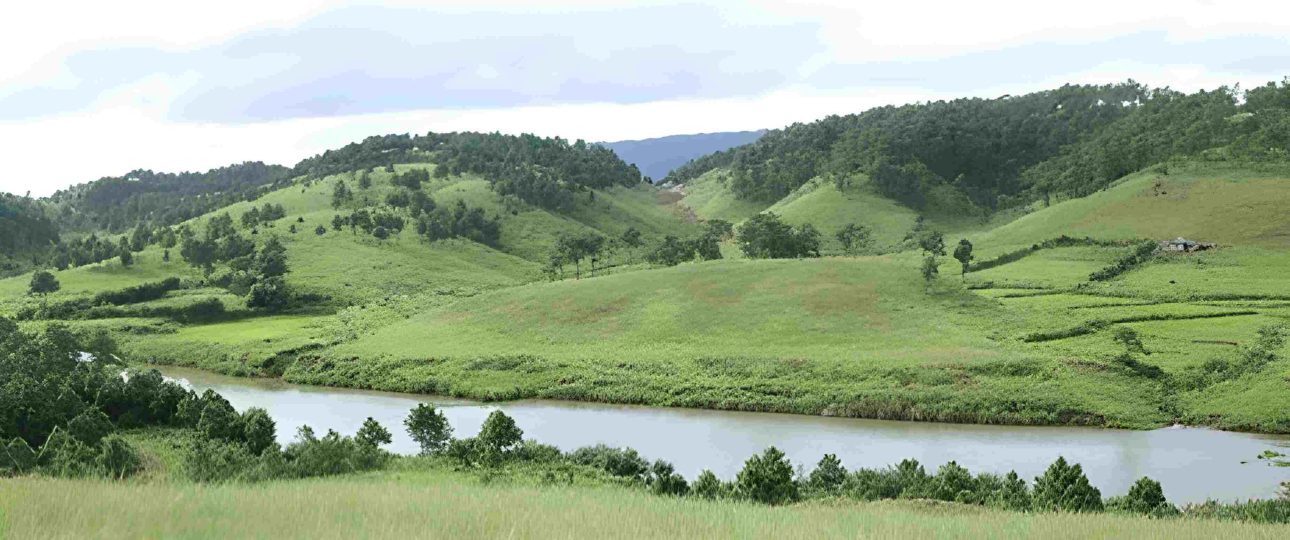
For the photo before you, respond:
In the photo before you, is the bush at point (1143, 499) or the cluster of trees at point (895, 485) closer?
the bush at point (1143, 499)

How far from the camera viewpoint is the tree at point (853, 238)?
459 ft

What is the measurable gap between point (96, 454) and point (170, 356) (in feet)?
177

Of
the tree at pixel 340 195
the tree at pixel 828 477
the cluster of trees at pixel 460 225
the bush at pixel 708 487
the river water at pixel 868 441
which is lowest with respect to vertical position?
the river water at pixel 868 441

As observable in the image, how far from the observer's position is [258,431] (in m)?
46.4

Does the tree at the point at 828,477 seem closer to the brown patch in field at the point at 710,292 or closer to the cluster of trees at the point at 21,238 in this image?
the brown patch in field at the point at 710,292

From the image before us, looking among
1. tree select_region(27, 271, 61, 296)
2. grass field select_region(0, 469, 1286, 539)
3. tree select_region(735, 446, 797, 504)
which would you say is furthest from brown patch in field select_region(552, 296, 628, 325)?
grass field select_region(0, 469, 1286, 539)

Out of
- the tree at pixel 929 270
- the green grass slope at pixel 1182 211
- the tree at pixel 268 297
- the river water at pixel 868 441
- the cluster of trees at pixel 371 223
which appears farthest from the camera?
the cluster of trees at pixel 371 223

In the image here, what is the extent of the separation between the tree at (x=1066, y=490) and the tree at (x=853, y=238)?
347 ft

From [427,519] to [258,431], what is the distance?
35858 millimetres

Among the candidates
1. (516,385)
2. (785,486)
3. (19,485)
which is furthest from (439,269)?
(19,485)

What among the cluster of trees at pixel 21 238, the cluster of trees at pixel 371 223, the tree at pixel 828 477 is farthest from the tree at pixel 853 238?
the cluster of trees at pixel 21 238

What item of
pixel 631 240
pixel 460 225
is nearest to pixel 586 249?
pixel 631 240

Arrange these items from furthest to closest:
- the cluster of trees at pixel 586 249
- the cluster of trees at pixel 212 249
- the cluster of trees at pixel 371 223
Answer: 1. the cluster of trees at pixel 371 223
2. the cluster of trees at pixel 212 249
3. the cluster of trees at pixel 586 249

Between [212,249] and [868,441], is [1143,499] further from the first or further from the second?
[212,249]
